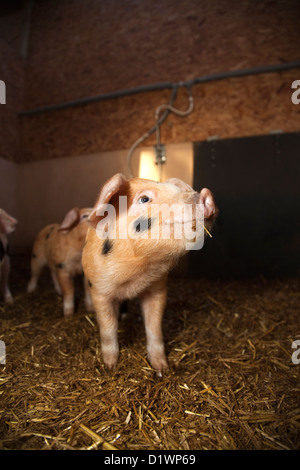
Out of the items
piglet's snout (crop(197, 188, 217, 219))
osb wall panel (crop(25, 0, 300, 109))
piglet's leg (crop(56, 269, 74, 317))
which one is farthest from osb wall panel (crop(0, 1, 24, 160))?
piglet's snout (crop(197, 188, 217, 219))

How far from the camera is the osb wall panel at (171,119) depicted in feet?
15.3

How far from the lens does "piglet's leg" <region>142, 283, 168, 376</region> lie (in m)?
2.17

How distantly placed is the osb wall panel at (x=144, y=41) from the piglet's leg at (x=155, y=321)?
13.9 ft

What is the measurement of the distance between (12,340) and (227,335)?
1.83 meters

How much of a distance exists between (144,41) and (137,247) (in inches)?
196

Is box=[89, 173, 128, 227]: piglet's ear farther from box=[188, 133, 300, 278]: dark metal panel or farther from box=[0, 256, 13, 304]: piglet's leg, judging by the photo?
box=[188, 133, 300, 278]: dark metal panel

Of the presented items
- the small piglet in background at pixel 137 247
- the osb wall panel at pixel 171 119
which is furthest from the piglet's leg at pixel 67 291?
the osb wall panel at pixel 171 119

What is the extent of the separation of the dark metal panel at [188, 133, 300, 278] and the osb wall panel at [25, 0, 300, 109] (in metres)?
1.40

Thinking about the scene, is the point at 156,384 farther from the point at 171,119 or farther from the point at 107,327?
the point at 171,119

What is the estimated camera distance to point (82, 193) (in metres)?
4.98

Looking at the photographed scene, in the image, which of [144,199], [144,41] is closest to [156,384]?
[144,199]

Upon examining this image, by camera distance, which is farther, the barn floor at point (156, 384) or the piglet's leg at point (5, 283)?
the piglet's leg at point (5, 283)

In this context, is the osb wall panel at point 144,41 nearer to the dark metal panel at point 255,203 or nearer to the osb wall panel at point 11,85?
the osb wall panel at point 11,85

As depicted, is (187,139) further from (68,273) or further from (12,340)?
(12,340)
